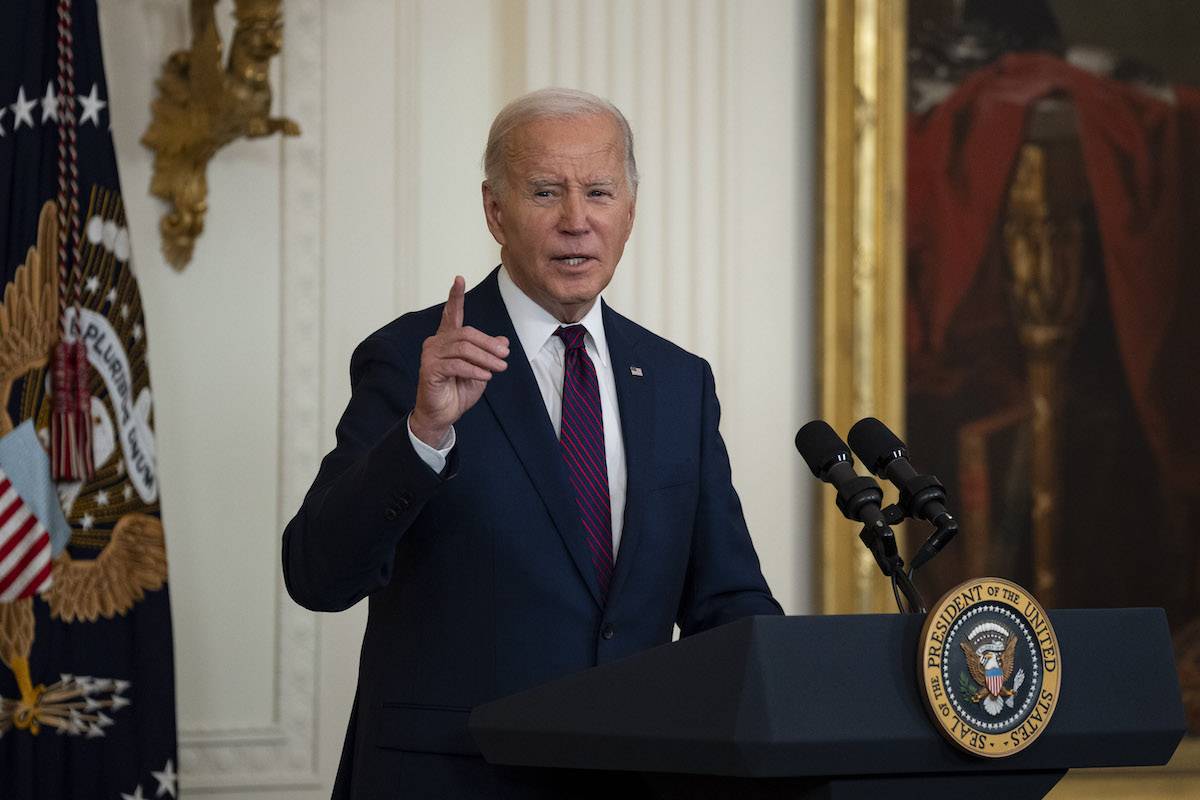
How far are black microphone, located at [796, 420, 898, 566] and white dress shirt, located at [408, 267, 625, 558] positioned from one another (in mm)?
414

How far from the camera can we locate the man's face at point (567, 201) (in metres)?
2.41

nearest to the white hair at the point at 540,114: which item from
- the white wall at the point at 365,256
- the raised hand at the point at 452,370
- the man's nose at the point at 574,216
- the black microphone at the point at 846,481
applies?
the man's nose at the point at 574,216

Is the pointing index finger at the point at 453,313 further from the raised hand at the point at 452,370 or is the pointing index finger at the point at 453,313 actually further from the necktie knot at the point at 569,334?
the necktie knot at the point at 569,334

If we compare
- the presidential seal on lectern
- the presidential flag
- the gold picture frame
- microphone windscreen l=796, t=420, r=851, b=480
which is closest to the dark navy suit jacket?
microphone windscreen l=796, t=420, r=851, b=480

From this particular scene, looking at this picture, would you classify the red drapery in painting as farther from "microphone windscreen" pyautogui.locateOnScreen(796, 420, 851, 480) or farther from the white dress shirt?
"microphone windscreen" pyautogui.locateOnScreen(796, 420, 851, 480)

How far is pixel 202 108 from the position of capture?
4059 millimetres

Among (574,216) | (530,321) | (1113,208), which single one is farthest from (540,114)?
(1113,208)

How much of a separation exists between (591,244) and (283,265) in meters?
2.07

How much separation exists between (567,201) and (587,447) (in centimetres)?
39

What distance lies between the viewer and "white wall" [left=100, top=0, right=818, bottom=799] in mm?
4215

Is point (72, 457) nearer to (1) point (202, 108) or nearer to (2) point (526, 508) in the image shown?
(1) point (202, 108)

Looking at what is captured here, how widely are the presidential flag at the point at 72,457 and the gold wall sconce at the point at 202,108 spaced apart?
0.28 meters

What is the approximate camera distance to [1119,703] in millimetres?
1740

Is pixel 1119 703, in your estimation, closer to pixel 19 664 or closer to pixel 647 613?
pixel 647 613
